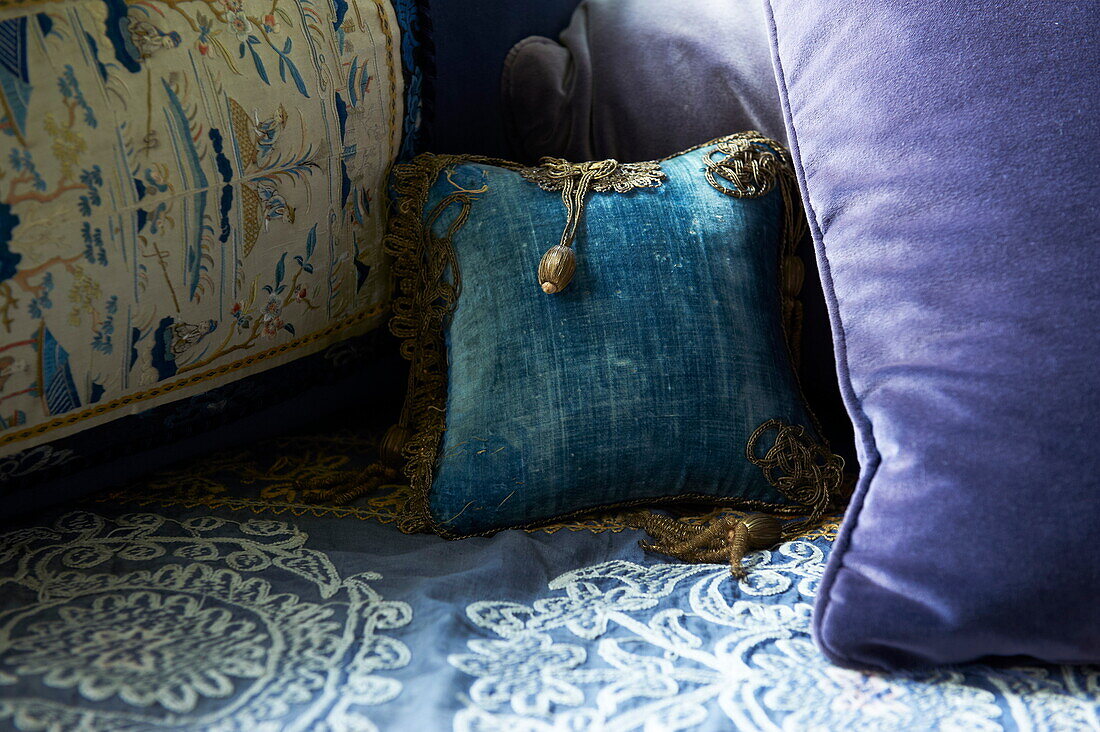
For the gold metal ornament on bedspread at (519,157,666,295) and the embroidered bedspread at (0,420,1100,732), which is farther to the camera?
the gold metal ornament on bedspread at (519,157,666,295)

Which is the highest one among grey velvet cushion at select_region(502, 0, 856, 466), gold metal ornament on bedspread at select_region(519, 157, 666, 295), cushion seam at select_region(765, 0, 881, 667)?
grey velvet cushion at select_region(502, 0, 856, 466)

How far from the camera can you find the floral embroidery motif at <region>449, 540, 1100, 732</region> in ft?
1.78

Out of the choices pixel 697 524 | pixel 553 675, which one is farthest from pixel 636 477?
pixel 553 675

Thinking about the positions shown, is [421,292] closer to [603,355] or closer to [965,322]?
[603,355]

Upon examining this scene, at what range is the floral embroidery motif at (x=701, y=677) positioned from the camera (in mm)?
543

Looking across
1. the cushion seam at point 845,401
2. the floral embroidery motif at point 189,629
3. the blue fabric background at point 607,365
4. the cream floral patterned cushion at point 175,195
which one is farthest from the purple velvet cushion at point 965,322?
the cream floral patterned cushion at point 175,195

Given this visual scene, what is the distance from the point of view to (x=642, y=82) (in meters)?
0.94

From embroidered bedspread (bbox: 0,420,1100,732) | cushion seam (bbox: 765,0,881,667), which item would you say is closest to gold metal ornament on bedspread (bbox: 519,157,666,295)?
cushion seam (bbox: 765,0,881,667)

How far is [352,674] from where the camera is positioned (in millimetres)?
567

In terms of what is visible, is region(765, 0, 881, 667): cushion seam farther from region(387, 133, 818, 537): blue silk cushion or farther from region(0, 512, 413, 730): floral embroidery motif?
region(0, 512, 413, 730): floral embroidery motif

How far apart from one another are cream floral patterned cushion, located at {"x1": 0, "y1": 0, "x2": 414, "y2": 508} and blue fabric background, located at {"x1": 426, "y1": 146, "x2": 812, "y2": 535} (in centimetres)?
14

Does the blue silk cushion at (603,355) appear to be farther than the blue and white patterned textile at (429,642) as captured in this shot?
Yes

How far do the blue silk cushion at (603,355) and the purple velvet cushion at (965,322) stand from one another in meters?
0.11

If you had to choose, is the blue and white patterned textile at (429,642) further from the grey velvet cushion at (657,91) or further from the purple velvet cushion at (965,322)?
the grey velvet cushion at (657,91)
